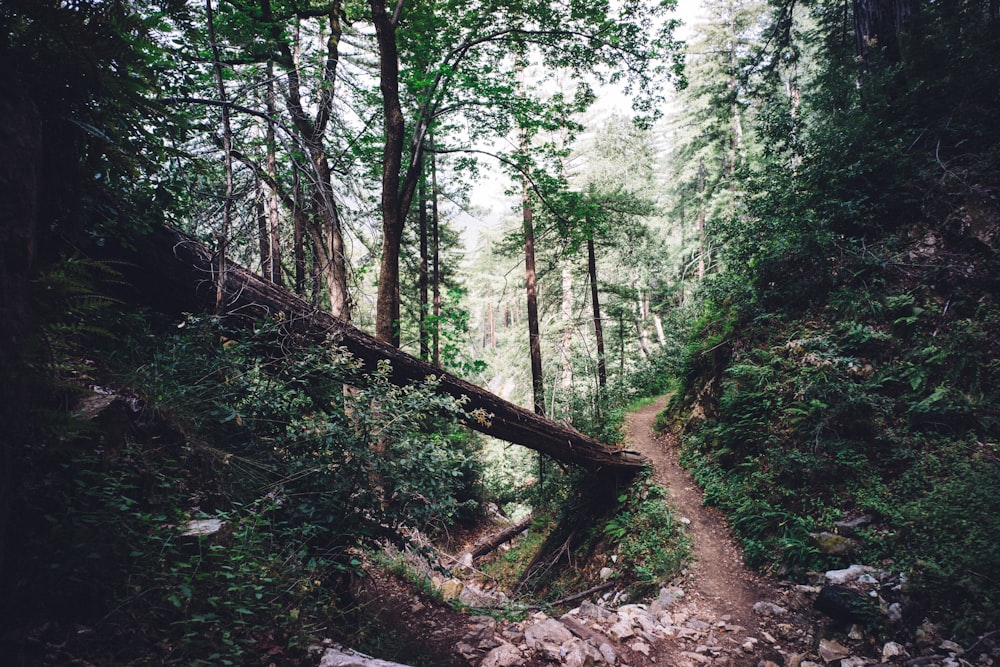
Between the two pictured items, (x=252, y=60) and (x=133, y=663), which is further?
(x=252, y=60)

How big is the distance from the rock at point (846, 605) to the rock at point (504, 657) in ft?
11.5

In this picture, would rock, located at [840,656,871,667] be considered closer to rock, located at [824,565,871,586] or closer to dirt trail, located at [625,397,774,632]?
rock, located at [824,565,871,586]

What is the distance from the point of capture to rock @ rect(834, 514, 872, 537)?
5086mm

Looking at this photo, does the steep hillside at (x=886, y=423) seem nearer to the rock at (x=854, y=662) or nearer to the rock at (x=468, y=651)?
the rock at (x=854, y=662)

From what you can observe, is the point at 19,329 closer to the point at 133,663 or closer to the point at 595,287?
the point at 133,663

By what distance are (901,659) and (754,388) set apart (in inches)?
181

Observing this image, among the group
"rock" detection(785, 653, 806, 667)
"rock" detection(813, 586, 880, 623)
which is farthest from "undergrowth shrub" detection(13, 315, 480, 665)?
"rock" detection(813, 586, 880, 623)

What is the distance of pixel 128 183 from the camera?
2859mm

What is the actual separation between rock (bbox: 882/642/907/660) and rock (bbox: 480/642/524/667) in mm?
3490

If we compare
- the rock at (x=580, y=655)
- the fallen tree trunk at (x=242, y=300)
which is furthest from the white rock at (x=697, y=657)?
the fallen tree trunk at (x=242, y=300)

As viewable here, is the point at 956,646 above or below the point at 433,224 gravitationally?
below

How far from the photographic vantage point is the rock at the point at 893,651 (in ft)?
12.6

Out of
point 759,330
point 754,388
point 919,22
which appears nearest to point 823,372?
point 754,388

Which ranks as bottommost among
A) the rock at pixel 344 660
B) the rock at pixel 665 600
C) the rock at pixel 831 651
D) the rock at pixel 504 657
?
the rock at pixel 665 600
